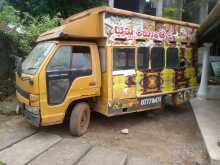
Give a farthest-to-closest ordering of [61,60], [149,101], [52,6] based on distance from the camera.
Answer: [52,6], [149,101], [61,60]

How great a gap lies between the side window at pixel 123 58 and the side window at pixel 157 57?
806 millimetres

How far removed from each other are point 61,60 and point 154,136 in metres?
2.94

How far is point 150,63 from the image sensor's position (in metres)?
8.28

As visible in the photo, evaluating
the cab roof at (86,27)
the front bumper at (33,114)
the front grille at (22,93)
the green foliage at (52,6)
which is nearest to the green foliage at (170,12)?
the green foliage at (52,6)

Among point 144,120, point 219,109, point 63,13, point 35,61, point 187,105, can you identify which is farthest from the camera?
point 63,13

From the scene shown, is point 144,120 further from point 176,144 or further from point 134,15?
point 134,15

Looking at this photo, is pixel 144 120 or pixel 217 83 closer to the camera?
pixel 144 120

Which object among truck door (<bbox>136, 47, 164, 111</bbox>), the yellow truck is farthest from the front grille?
truck door (<bbox>136, 47, 164, 111</bbox>)

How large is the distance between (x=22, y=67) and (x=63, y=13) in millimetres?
7647

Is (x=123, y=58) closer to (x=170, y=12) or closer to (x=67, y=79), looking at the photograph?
(x=67, y=79)

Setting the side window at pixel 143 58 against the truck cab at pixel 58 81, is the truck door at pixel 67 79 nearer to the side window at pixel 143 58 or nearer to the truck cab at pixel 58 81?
the truck cab at pixel 58 81

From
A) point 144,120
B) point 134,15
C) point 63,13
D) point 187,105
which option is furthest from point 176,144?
point 63,13

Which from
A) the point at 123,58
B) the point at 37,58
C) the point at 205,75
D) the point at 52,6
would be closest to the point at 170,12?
the point at 205,75

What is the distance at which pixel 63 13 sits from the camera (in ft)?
46.6
